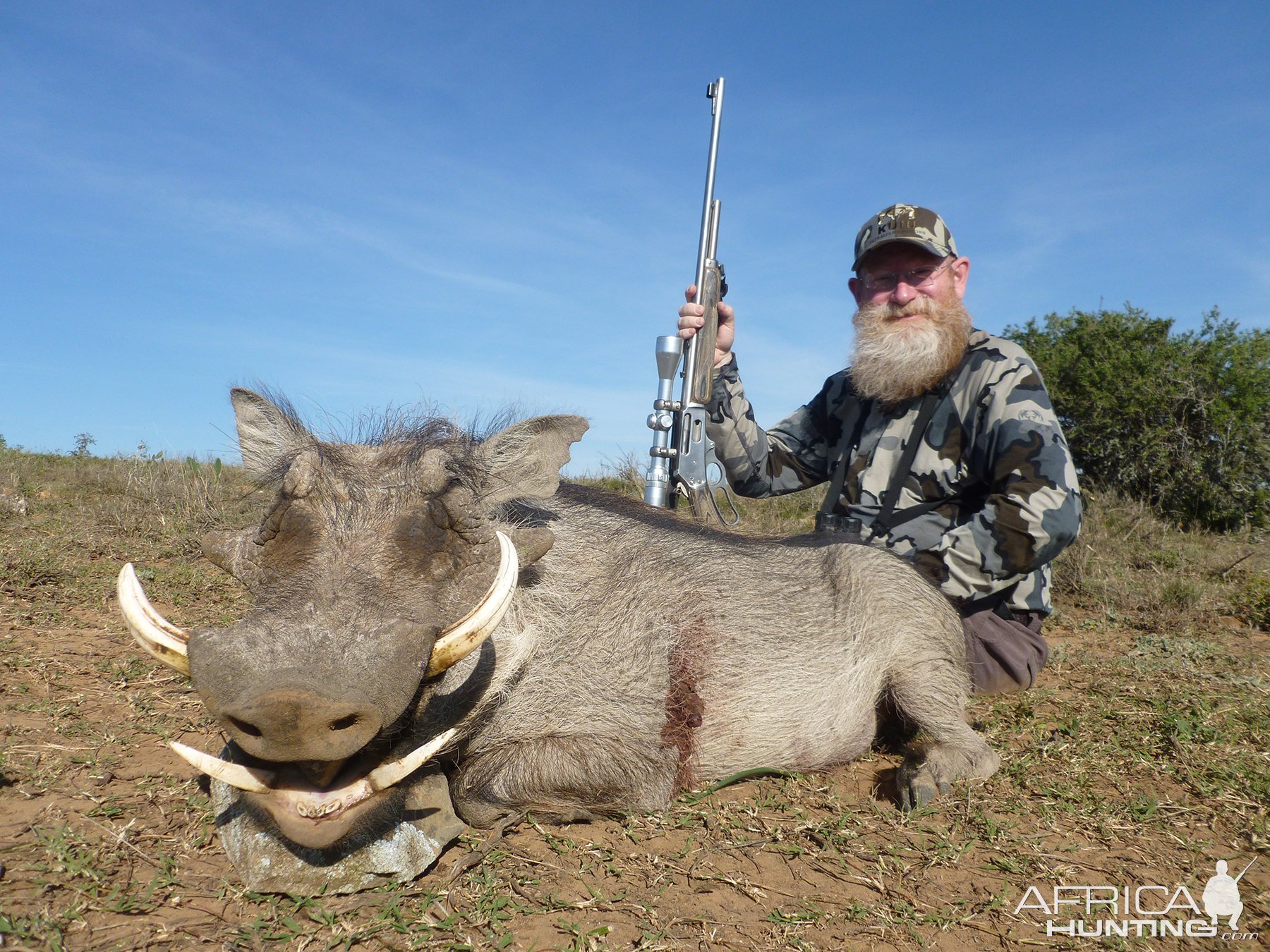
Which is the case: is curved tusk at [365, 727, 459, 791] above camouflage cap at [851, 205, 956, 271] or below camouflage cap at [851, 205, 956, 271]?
below

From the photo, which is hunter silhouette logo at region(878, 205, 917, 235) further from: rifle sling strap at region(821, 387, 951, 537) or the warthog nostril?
the warthog nostril

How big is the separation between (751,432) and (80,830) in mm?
3504

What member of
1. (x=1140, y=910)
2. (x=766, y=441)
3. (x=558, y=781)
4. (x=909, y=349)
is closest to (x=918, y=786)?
(x=1140, y=910)

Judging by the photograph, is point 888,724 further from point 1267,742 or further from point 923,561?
point 1267,742

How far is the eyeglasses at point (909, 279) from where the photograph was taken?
14.8 feet

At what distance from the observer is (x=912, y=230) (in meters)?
4.35

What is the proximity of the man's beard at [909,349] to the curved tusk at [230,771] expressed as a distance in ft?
11.1

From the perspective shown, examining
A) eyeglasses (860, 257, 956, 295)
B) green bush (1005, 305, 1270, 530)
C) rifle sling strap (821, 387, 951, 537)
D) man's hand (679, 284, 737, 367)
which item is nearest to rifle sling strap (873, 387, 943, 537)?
rifle sling strap (821, 387, 951, 537)

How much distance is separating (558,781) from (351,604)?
900mm

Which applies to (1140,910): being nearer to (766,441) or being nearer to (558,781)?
(558,781)

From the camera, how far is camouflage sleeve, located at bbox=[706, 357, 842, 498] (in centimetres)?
473

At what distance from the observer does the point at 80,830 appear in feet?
7.11

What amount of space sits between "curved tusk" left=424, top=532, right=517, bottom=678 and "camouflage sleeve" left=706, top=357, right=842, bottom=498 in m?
2.65

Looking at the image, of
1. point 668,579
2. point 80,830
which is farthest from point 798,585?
point 80,830
